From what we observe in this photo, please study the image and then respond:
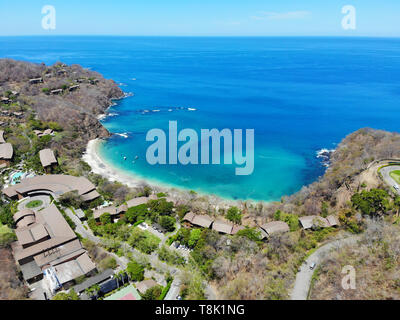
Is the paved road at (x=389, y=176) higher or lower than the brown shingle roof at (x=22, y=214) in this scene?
higher

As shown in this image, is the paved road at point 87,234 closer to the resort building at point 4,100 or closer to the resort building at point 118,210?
the resort building at point 118,210

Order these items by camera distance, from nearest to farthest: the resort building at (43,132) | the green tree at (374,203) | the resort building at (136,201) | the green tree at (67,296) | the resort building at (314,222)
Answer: the green tree at (67,296), the green tree at (374,203), the resort building at (314,222), the resort building at (136,201), the resort building at (43,132)

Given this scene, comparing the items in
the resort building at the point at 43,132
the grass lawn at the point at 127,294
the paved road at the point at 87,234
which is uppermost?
the resort building at the point at 43,132

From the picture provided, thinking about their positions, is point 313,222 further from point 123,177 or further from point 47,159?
point 47,159

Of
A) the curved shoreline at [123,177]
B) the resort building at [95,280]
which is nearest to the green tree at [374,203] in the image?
the curved shoreline at [123,177]
